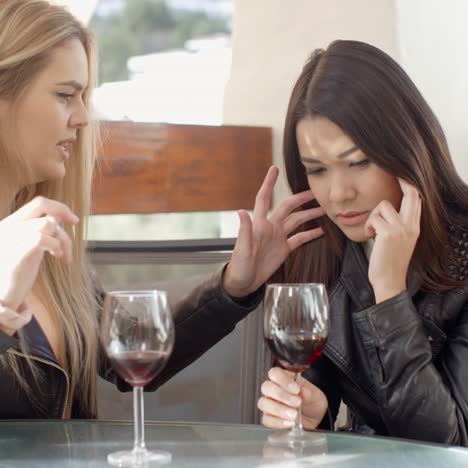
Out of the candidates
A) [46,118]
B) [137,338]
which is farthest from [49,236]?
[46,118]

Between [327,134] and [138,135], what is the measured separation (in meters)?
1.29

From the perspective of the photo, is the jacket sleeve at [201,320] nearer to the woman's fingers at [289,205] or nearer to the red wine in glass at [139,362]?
the woman's fingers at [289,205]

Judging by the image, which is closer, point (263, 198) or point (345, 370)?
point (345, 370)

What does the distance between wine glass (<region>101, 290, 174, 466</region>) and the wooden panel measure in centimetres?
171

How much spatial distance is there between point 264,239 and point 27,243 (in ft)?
2.39

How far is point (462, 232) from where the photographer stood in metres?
1.68

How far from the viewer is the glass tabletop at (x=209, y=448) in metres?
1.05

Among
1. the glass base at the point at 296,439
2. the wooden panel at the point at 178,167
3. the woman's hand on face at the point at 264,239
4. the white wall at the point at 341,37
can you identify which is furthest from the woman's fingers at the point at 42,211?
the white wall at the point at 341,37

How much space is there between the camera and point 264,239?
1.78 meters

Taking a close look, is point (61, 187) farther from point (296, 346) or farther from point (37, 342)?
point (296, 346)

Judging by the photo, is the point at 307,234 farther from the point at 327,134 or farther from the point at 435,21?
the point at 435,21

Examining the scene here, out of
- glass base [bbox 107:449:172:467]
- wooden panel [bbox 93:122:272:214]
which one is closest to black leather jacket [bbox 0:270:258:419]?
glass base [bbox 107:449:172:467]

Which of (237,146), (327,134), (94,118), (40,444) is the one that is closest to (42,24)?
(94,118)

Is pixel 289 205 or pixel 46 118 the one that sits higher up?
pixel 46 118
